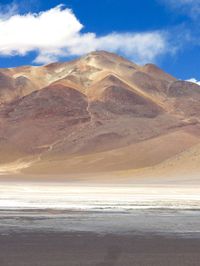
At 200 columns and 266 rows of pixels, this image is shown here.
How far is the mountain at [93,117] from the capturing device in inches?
4247

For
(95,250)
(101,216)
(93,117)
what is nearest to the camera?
(95,250)

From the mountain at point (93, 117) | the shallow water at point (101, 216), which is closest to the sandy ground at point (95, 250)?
the shallow water at point (101, 216)

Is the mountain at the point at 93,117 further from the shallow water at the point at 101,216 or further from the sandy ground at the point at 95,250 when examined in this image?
the sandy ground at the point at 95,250

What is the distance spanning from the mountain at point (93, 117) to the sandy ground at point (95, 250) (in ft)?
264

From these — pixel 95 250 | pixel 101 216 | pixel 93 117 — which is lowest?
pixel 95 250

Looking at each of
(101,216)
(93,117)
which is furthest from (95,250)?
(93,117)

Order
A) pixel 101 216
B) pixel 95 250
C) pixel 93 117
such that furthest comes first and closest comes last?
pixel 93 117 → pixel 101 216 → pixel 95 250

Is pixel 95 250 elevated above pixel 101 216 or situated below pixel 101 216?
below

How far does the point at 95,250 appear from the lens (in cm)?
1368

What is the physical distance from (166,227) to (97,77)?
538ft

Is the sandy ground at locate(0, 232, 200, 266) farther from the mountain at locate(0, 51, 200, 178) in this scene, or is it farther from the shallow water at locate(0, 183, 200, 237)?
the mountain at locate(0, 51, 200, 178)

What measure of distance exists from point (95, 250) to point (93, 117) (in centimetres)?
13461

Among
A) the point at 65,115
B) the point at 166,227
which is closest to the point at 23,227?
the point at 166,227

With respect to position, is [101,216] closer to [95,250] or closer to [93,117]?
[95,250]
